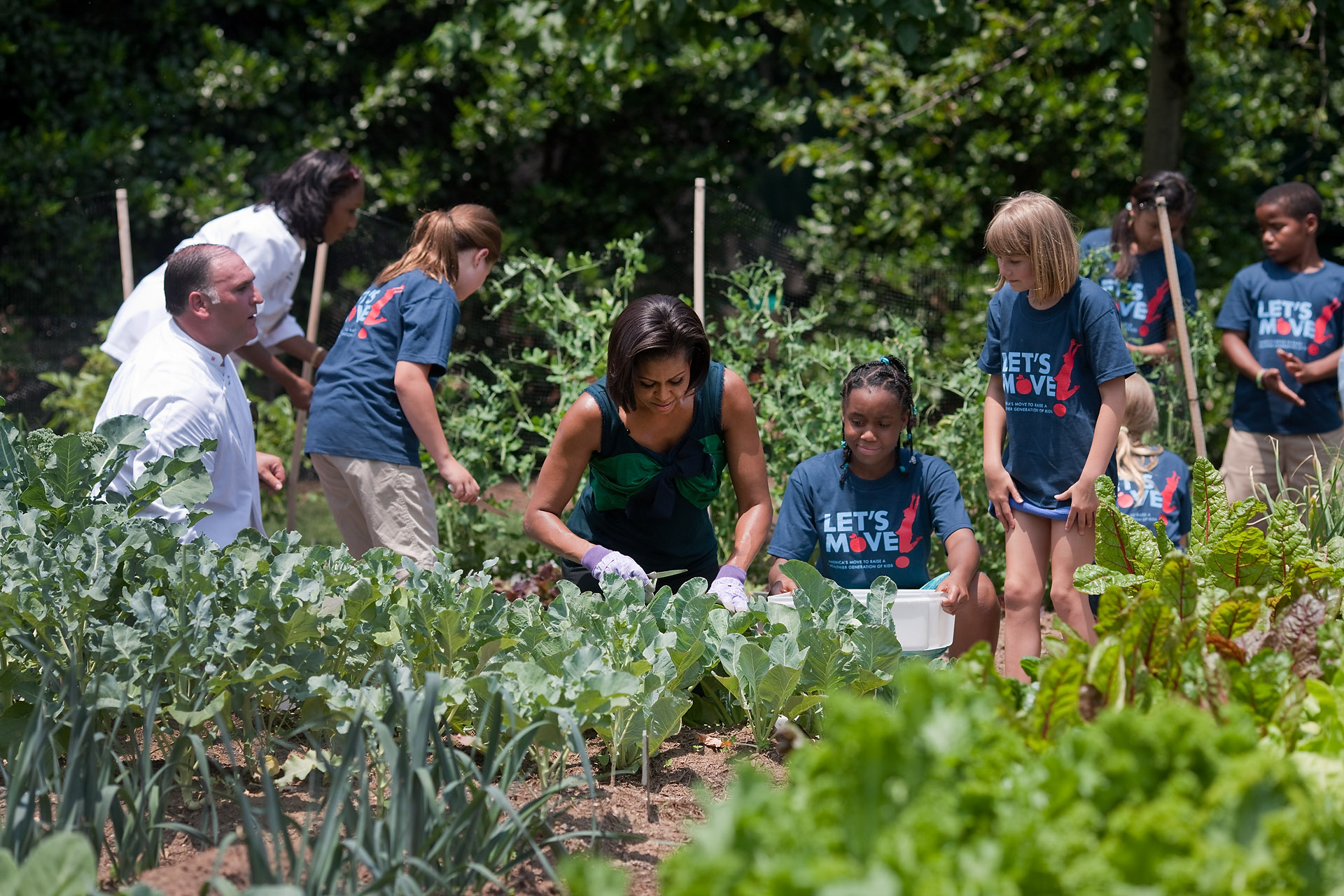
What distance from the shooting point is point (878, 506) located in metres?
3.36

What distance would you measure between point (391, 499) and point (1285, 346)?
11.1 ft

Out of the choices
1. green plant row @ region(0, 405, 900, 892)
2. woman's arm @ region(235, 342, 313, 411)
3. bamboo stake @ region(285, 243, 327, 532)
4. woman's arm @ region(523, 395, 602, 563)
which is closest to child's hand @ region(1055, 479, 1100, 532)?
green plant row @ region(0, 405, 900, 892)

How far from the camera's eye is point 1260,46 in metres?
6.43

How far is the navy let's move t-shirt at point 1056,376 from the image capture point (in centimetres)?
323

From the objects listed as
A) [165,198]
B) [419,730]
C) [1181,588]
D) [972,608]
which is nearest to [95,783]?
[419,730]

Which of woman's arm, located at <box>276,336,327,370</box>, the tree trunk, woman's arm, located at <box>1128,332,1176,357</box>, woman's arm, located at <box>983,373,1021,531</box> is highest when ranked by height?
the tree trunk

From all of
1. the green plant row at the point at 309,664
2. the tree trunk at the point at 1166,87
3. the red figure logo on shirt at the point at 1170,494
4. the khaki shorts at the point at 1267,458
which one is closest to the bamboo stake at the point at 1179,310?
the khaki shorts at the point at 1267,458

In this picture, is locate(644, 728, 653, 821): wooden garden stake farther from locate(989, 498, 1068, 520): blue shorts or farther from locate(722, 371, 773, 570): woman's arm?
locate(989, 498, 1068, 520): blue shorts

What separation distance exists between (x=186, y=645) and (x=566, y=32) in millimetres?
4283

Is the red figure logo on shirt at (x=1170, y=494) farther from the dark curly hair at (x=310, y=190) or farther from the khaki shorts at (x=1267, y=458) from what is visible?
the dark curly hair at (x=310, y=190)

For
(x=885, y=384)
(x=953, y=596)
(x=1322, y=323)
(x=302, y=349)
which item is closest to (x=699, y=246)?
(x=302, y=349)

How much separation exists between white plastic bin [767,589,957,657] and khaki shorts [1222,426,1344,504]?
7.91 feet

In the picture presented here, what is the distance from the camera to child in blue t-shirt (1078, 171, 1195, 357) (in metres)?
4.61

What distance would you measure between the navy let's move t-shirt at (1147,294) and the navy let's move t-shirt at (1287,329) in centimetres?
22
